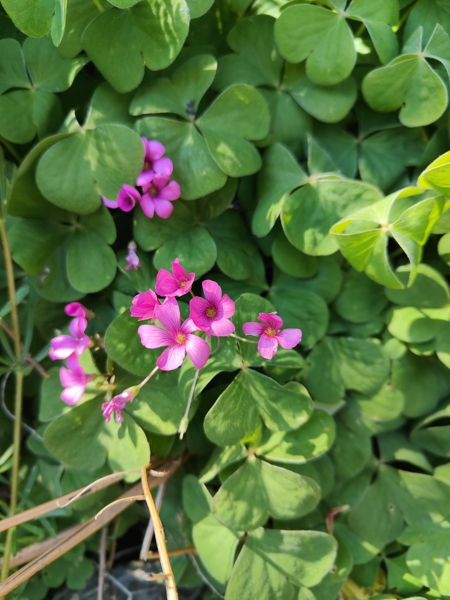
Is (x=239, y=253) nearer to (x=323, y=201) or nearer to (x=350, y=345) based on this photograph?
(x=323, y=201)

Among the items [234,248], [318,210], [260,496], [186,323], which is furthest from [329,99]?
[260,496]

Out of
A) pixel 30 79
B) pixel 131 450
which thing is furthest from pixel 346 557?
pixel 30 79

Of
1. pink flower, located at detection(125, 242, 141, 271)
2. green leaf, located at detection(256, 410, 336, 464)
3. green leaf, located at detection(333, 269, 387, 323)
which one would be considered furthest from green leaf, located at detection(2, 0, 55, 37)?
green leaf, located at detection(256, 410, 336, 464)

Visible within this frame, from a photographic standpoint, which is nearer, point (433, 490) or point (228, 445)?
point (228, 445)

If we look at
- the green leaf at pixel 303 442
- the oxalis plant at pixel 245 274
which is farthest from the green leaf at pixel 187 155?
the green leaf at pixel 303 442

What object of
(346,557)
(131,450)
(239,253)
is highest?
(239,253)
